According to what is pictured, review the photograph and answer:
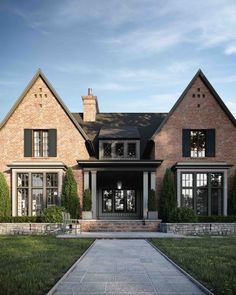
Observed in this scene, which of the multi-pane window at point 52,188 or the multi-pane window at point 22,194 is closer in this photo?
the multi-pane window at point 22,194

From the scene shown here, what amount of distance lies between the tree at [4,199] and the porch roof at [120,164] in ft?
16.1

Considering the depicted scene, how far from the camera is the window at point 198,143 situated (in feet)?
85.3

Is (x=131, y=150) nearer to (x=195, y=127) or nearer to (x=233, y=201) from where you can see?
(x=195, y=127)

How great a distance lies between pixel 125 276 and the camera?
30.4 feet

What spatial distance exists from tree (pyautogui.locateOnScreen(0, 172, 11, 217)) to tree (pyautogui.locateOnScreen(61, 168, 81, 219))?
3417mm

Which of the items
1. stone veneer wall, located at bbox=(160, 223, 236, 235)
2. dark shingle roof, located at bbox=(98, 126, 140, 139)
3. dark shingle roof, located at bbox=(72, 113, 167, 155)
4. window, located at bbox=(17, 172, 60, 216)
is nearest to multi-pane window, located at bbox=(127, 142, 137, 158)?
dark shingle roof, located at bbox=(98, 126, 140, 139)

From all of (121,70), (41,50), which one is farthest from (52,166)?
(41,50)

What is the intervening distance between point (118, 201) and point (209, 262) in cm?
1774

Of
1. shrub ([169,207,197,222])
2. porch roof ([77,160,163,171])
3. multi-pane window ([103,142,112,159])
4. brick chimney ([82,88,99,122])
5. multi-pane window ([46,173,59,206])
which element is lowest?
shrub ([169,207,197,222])

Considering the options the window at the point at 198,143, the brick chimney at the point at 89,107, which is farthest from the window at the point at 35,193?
the window at the point at 198,143

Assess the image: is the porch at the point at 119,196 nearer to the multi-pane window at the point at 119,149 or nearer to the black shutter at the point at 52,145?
the multi-pane window at the point at 119,149

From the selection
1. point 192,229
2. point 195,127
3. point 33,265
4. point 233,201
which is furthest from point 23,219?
point 33,265

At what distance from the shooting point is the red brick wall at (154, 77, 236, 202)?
26.1 m

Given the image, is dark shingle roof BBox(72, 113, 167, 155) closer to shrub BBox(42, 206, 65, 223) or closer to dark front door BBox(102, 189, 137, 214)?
dark front door BBox(102, 189, 137, 214)
